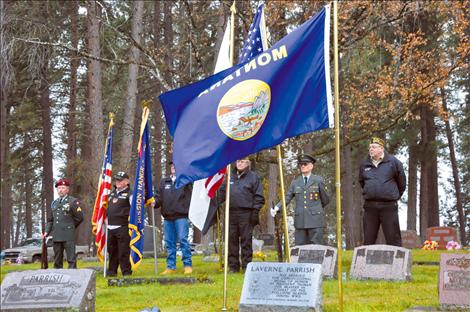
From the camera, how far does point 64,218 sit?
41.7ft

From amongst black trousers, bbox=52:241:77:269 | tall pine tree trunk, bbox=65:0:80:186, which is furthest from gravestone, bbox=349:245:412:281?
tall pine tree trunk, bbox=65:0:80:186

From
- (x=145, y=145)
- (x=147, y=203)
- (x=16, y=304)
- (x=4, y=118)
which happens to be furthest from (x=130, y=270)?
(x=4, y=118)

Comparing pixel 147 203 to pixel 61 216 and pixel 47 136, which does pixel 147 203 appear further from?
pixel 47 136

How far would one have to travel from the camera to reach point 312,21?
6668 millimetres

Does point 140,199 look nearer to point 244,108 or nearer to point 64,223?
point 64,223

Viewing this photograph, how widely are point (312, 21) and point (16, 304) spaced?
3944 millimetres

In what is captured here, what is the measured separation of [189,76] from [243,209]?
5.10m

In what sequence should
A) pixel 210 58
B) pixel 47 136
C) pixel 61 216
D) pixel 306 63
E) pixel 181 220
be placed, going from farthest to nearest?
pixel 47 136
pixel 210 58
pixel 61 216
pixel 181 220
pixel 306 63

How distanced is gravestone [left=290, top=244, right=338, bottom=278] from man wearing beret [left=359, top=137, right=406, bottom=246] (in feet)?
2.46

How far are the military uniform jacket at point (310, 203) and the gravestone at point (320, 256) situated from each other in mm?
585

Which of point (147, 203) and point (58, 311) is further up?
point (147, 203)

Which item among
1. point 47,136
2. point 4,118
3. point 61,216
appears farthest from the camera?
point 47,136

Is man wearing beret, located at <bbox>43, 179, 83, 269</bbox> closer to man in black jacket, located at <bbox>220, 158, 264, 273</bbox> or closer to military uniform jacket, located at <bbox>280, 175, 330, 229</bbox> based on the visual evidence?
man in black jacket, located at <bbox>220, 158, 264, 273</bbox>

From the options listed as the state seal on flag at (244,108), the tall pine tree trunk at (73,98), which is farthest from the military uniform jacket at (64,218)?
the tall pine tree trunk at (73,98)
